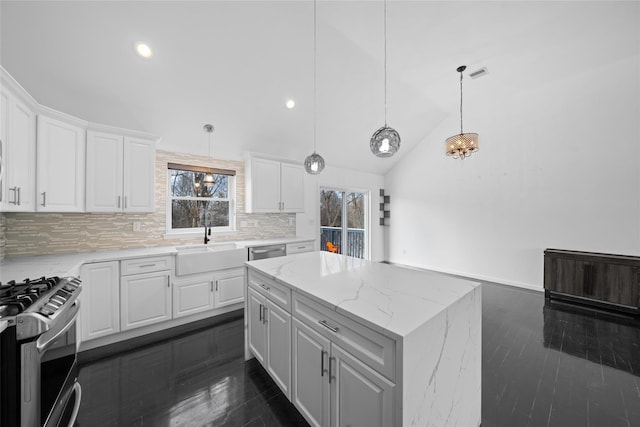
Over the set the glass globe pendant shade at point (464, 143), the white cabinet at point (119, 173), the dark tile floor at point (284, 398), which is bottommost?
the dark tile floor at point (284, 398)

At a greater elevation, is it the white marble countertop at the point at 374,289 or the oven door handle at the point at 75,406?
the white marble countertop at the point at 374,289

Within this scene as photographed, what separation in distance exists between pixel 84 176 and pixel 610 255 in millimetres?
6836

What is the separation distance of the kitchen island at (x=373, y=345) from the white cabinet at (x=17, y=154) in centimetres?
208

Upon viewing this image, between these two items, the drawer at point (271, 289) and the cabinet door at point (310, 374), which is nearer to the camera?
the cabinet door at point (310, 374)

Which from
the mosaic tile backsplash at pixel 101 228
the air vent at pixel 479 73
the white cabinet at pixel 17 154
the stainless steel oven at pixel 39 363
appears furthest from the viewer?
the air vent at pixel 479 73

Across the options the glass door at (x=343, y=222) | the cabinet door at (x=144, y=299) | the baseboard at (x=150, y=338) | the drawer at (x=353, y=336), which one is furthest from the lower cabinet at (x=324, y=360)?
the glass door at (x=343, y=222)

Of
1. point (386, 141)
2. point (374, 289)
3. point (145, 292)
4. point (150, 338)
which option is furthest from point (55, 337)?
point (386, 141)

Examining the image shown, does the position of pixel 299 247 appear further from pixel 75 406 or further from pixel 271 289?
pixel 75 406

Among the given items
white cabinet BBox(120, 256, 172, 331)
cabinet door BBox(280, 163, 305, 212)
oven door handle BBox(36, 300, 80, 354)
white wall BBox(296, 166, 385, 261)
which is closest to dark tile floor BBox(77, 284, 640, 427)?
→ white cabinet BBox(120, 256, 172, 331)

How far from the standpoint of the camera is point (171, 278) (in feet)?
9.32

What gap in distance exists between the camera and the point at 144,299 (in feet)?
8.76

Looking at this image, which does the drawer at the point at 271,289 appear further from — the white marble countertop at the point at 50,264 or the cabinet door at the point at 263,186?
the cabinet door at the point at 263,186

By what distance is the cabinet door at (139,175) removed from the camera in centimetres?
288

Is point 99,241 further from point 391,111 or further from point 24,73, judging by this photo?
point 391,111
